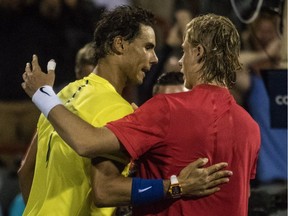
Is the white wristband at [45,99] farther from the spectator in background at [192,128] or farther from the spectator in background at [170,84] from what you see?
the spectator in background at [170,84]

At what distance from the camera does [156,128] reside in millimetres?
2807

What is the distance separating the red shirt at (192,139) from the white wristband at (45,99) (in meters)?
→ 0.20

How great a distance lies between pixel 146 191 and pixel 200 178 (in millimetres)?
180

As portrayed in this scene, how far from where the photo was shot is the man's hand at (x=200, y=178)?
285cm

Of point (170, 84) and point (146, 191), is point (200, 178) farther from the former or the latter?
point (170, 84)

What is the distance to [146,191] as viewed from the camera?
9.34 ft

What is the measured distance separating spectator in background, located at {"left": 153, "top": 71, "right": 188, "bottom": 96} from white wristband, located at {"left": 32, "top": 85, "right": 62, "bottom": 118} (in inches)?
65.2

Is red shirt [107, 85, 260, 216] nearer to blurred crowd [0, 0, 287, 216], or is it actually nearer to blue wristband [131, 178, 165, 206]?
blue wristband [131, 178, 165, 206]

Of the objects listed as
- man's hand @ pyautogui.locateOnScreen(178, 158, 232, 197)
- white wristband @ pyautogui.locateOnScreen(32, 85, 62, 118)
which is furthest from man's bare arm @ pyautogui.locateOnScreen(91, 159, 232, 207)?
white wristband @ pyautogui.locateOnScreen(32, 85, 62, 118)

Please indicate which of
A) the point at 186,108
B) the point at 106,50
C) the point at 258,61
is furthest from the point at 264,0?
the point at 186,108

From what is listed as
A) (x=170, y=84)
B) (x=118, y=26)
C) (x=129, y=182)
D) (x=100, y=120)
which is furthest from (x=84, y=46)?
(x=129, y=182)

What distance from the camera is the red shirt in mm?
2812

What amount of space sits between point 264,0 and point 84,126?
3195 millimetres

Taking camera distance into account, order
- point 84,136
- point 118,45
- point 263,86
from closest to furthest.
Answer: point 84,136, point 118,45, point 263,86
